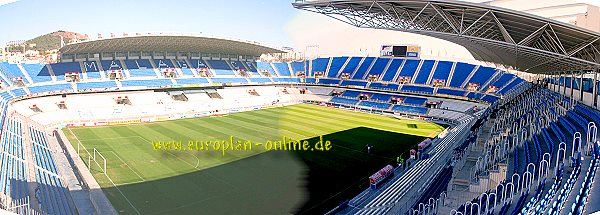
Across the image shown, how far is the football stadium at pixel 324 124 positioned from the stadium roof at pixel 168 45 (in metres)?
0.35

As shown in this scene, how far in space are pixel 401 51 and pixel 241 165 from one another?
134ft

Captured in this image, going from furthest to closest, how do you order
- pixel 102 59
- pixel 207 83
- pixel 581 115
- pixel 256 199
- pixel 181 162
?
pixel 207 83 < pixel 102 59 < pixel 181 162 < pixel 581 115 < pixel 256 199

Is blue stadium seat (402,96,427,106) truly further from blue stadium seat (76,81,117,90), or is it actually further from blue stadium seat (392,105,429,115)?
blue stadium seat (76,81,117,90)

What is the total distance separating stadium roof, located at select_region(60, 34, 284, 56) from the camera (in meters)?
38.5

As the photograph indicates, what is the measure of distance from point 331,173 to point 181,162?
8.74m

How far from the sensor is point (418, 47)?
53.9m

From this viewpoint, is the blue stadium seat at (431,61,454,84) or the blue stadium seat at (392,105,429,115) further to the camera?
the blue stadium seat at (431,61,454,84)

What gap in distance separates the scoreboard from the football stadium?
0.70 ft

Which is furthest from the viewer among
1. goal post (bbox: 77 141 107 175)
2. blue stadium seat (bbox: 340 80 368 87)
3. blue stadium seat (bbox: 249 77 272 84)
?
blue stadium seat (bbox: 249 77 272 84)

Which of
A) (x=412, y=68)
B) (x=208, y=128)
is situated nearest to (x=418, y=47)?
(x=412, y=68)

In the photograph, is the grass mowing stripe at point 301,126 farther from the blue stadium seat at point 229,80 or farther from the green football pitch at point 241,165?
the blue stadium seat at point 229,80

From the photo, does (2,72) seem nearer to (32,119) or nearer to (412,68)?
(32,119)

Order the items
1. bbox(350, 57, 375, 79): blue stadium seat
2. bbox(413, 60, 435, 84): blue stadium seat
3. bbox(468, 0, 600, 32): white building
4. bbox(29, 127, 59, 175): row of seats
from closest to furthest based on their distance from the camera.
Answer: bbox(29, 127, 59, 175): row of seats < bbox(468, 0, 600, 32): white building < bbox(413, 60, 435, 84): blue stadium seat < bbox(350, 57, 375, 79): blue stadium seat

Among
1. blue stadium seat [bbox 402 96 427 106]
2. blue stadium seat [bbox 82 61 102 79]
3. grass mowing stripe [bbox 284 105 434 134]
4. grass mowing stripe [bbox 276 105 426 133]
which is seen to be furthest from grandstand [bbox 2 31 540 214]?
grass mowing stripe [bbox 276 105 426 133]
